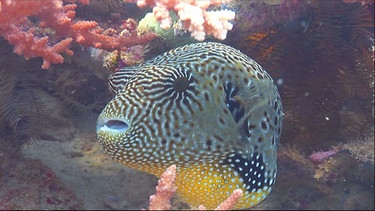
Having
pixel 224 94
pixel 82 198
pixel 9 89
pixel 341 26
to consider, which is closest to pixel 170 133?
pixel 224 94

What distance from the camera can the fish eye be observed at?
2771 millimetres

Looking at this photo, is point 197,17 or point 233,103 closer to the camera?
point 233,103

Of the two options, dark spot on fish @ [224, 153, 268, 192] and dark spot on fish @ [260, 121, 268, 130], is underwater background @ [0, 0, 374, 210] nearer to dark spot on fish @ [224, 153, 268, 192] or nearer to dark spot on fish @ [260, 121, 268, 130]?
dark spot on fish @ [260, 121, 268, 130]

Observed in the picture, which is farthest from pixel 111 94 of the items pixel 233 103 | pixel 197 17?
pixel 233 103

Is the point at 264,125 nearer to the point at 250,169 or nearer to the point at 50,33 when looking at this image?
the point at 250,169

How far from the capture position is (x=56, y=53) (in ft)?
10.5

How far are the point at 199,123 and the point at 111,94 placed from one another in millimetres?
1993

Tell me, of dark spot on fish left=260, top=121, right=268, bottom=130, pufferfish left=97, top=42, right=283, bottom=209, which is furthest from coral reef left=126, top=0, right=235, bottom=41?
dark spot on fish left=260, top=121, right=268, bottom=130

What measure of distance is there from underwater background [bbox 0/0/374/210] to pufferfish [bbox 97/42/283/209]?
0.89 meters

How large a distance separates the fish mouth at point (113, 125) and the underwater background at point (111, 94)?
1.18m

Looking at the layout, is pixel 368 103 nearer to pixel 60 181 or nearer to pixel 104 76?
pixel 104 76

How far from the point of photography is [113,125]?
2744mm

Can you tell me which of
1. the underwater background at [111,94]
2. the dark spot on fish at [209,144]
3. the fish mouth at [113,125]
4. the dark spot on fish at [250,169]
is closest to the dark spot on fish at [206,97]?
the dark spot on fish at [209,144]

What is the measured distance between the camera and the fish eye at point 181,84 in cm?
277
